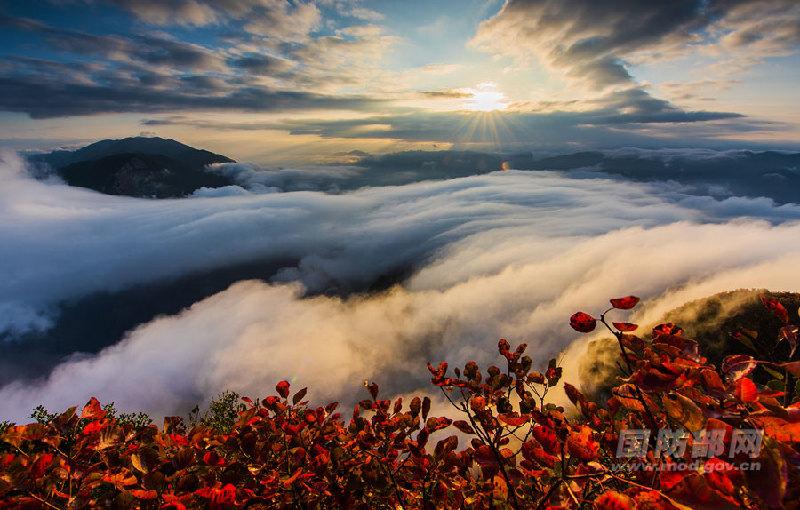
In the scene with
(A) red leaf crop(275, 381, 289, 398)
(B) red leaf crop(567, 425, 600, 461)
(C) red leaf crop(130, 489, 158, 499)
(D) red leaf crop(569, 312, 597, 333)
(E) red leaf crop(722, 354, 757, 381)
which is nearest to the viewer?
(E) red leaf crop(722, 354, 757, 381)

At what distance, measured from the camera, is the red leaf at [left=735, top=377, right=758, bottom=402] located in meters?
1.93

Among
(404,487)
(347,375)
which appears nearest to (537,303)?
(347,375)

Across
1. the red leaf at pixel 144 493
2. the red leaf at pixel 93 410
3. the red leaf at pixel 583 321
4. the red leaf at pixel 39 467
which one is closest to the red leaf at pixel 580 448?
the red leaf at pixel 583 321

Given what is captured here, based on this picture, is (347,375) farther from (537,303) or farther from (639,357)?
A: (639,357)

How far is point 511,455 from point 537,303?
177 m

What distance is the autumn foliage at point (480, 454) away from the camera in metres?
1.85

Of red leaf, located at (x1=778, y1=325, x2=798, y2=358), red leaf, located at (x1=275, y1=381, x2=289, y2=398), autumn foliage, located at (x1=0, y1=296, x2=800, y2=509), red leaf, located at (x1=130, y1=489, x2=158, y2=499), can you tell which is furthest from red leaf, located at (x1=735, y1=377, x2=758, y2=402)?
red leaf, located at (x1=275, y1=381, x2=289, y2=398)

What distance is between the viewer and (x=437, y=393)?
156 meters

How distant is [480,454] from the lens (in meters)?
3.41

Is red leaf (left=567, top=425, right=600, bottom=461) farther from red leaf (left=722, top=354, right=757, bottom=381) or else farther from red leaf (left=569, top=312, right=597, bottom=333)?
red leaf (left=722, top=354, right=757, bottom=381)

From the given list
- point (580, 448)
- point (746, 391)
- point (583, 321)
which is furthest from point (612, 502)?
point (583, 321)

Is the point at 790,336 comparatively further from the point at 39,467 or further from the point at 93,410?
the point at 93,410

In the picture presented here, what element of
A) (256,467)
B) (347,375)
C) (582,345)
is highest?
(256,467)

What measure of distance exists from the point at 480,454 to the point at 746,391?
2.13 m
